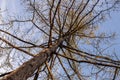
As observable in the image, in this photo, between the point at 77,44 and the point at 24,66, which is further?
the point at 77,44

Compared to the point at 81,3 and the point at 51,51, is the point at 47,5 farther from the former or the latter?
the point at 51,51

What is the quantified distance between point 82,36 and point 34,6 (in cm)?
266

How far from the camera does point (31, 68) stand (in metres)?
6.46

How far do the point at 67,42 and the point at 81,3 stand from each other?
1510mm

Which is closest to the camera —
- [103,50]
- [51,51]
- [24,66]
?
[24,66]

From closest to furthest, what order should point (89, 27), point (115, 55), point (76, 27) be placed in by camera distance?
point (115, 55) < point (76, 27) < point (89, 27)

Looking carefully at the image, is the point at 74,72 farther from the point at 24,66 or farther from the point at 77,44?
the point at 24,66

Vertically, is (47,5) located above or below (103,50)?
above

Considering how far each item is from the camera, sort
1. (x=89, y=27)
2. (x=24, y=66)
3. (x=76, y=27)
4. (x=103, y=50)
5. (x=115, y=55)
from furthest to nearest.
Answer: (x=89, y=27)
(x=76, y=27)
(x=103, y=50)
(x=115, y=55)
(x=24, y=66)

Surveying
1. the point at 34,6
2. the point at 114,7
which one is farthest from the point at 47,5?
the point at 114,7

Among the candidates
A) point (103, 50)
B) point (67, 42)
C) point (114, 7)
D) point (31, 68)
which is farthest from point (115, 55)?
point (31, 68)

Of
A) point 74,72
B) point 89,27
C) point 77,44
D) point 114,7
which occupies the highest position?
point 114,7

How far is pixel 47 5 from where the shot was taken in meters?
9.78

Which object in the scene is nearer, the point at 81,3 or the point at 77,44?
the point at 81,3
